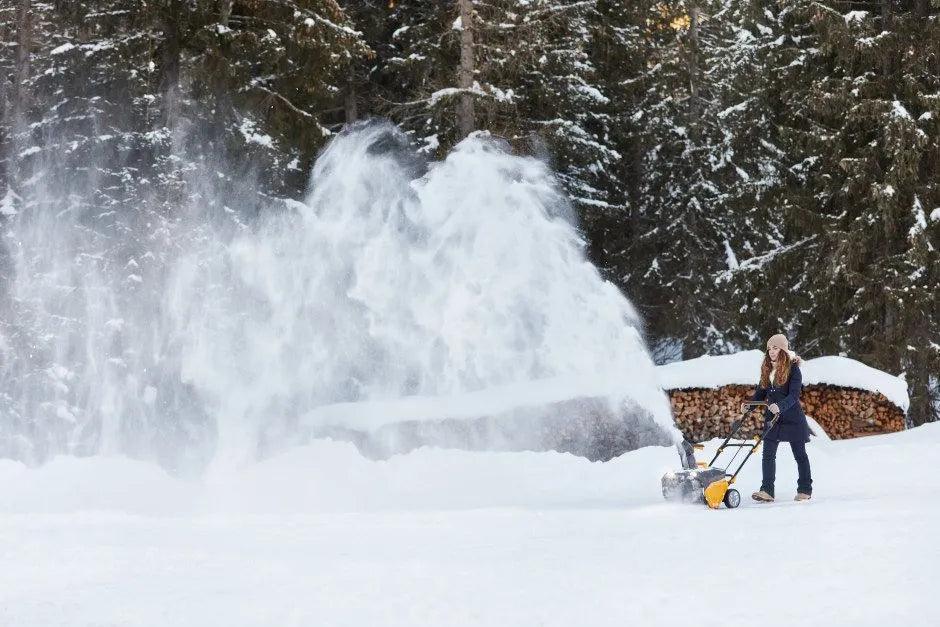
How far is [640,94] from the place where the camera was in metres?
28.6

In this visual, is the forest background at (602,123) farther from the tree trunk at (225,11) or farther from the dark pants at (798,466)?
the dark pants at (798,466)

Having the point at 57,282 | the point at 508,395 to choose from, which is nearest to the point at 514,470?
the point at 508,395

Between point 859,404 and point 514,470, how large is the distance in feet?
21.9

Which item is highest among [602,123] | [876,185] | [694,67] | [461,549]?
[694,67]

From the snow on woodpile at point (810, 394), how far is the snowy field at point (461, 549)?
4146 millimetres

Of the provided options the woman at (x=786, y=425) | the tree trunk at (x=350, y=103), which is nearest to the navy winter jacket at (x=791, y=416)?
the woman at (x=786, y=425)

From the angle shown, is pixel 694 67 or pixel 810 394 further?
pixel 694 67

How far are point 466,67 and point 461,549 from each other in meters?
15.7

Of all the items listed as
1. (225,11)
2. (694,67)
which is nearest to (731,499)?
(225,11)

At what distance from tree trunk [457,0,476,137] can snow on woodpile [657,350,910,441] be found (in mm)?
7062

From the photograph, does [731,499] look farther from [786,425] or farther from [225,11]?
[225,11]

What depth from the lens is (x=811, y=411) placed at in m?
16.7

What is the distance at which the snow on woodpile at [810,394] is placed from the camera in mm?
16188

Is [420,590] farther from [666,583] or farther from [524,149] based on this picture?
[524,149]
